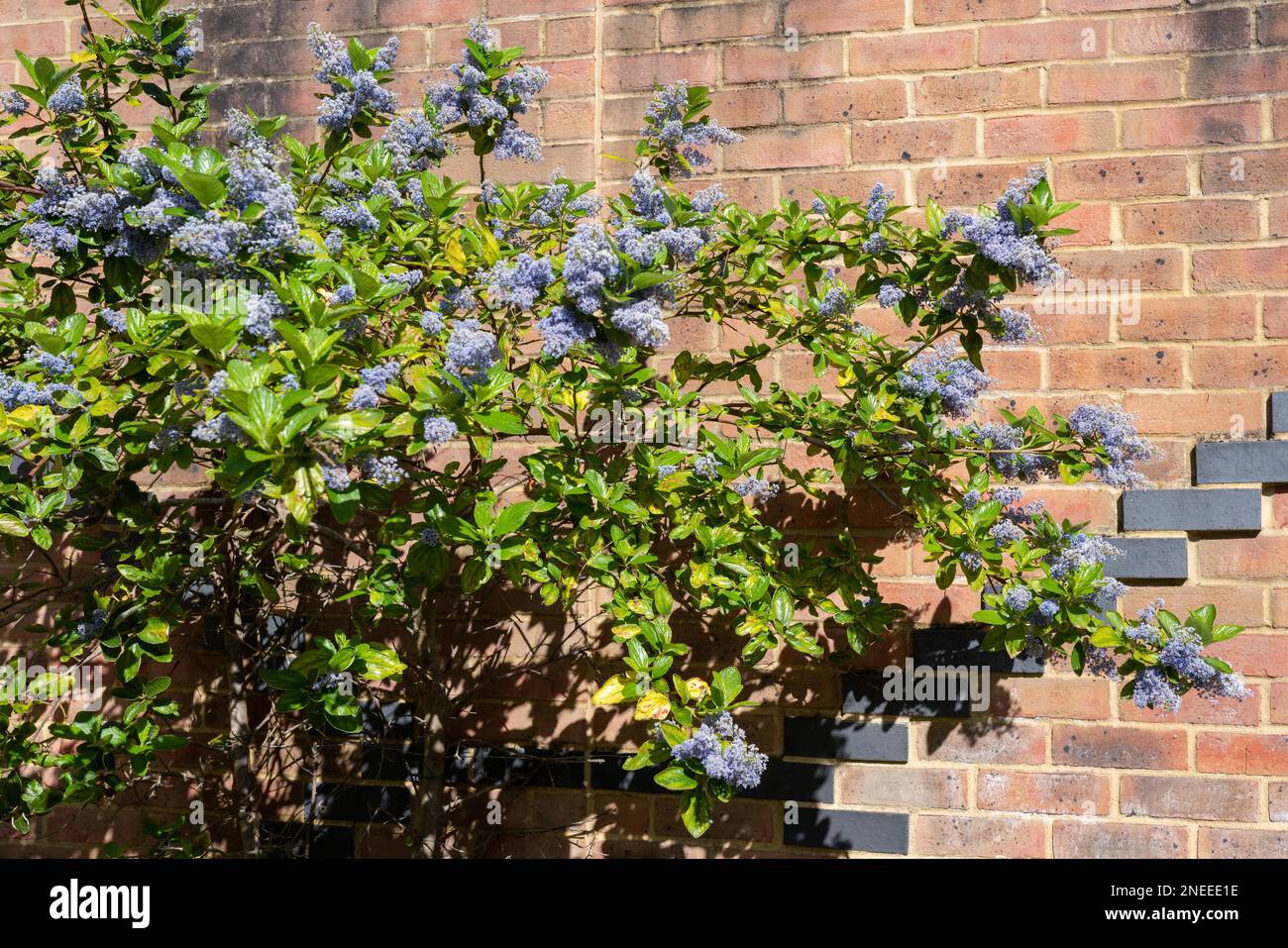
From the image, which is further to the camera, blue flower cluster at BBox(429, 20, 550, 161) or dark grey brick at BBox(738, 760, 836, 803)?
dark grey brick at BBox(738, 760, 836, 803)

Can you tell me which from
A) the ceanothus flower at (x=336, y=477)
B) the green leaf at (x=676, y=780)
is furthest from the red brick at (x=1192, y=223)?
the ceanothus flower at (x=336, y=477)

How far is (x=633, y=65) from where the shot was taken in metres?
2.66

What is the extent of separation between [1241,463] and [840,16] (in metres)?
1.49

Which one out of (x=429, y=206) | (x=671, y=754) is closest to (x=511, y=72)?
(x=429, y=206)

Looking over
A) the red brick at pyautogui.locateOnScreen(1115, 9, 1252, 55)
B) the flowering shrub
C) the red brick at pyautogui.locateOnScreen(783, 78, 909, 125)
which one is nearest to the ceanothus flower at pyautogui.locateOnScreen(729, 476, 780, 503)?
the flowering shrub

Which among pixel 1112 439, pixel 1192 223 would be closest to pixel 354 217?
pixel 1112 439

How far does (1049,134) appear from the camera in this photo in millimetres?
2465

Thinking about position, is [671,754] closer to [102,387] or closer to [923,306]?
[923,306]

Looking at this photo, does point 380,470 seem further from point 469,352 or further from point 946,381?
point 946,381

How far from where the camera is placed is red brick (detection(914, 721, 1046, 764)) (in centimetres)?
243

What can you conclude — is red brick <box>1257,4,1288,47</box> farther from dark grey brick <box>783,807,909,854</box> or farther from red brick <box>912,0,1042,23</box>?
dark grey brick <box>783,807,909,854</box>

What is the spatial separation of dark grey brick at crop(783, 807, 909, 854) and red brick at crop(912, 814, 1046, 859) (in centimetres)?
5

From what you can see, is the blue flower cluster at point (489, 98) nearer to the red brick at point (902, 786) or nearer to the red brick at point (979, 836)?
the red brick at point (902, 786)

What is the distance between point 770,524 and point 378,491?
4.09ft
